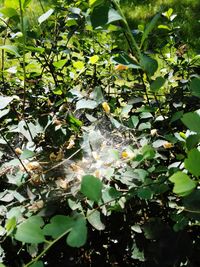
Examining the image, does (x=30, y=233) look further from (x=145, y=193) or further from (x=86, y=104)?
(x=86, y=104)

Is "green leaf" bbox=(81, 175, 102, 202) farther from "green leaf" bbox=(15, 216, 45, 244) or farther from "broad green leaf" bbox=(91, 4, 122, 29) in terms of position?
"broad green leaf" bbox=(91, 4, 122, 29)

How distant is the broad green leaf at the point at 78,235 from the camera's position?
2.08 ft

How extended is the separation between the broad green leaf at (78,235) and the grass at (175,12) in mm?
4470

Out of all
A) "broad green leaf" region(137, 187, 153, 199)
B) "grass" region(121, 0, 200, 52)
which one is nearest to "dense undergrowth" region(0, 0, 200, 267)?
"broad green leaf" region(137, 187, 153, 199)

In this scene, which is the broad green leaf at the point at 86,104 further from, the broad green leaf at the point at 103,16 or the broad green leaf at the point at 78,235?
the broad green leaf at the point at 78,235

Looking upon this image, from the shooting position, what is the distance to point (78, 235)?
0.65m

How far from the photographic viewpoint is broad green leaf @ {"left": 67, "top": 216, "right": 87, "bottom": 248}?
0.63m

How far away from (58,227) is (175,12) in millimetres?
5103

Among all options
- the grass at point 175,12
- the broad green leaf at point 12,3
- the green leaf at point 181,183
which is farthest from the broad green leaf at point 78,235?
the grass at point 175,12

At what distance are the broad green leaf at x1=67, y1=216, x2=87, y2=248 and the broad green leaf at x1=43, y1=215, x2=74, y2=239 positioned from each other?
0.01 m

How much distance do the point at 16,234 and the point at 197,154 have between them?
0.33 m

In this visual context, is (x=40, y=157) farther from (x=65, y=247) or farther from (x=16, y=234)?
(x=16, y=234)

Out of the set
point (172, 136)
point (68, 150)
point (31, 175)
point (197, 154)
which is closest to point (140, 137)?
point (172, 136)

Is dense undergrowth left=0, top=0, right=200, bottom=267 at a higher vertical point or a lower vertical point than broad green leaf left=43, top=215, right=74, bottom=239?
lower
